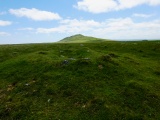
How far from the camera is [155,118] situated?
20.6 m

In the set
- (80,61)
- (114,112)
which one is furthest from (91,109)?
(80,61)

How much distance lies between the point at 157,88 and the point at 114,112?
333 inches

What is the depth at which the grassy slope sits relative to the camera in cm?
2198

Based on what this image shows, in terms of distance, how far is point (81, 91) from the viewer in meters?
25.8

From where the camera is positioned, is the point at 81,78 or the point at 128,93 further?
the point at 81,78

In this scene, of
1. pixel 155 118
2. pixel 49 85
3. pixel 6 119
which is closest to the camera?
pixel 155 118

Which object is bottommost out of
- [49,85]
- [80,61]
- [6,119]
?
[6,119]

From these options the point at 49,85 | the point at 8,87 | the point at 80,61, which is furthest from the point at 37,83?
the point at 80,61

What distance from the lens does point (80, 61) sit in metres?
34.2

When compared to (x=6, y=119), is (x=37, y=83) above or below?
above

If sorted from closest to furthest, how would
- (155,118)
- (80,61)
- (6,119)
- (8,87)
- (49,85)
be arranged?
(155,118) < (6,119) < (49,85) < (8,87) < (80,61)

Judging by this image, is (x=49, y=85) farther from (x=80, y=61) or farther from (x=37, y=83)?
(x=80, y=61)

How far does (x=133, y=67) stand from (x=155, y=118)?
14945 mm

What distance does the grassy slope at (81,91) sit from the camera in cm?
2198
